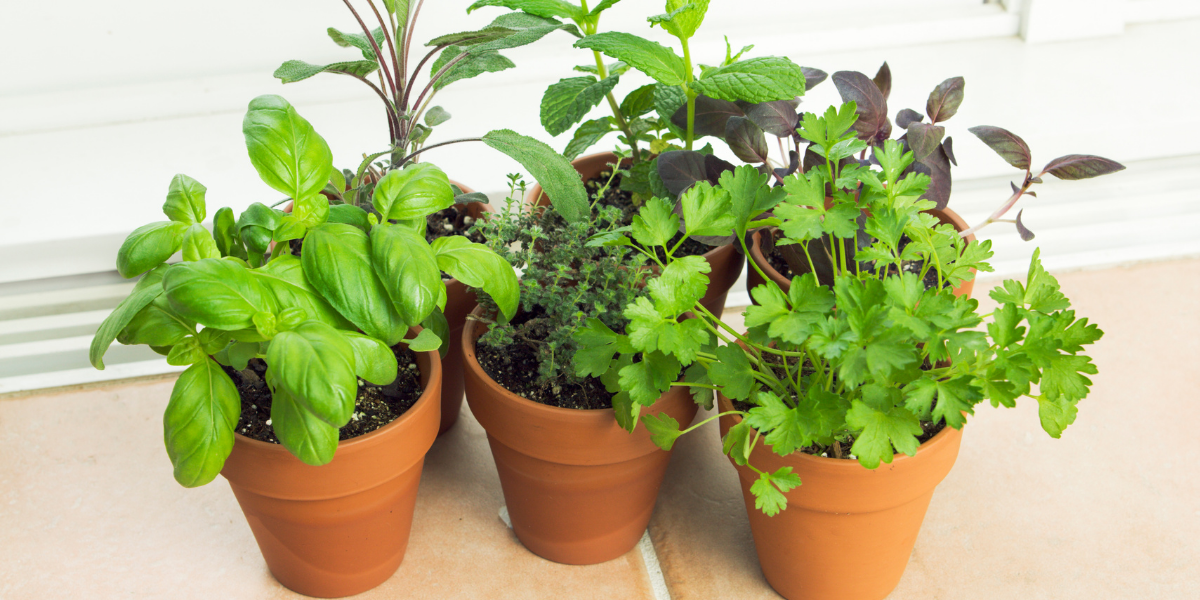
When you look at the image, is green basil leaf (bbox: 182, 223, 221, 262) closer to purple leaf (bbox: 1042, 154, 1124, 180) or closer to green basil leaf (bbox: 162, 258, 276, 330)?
green basil leaf (bbox: 162, 258, 276, 330)

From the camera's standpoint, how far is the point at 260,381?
1.02 metres

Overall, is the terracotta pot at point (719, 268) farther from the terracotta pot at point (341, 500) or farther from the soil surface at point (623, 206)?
the terracotta pot at point (341, 500)

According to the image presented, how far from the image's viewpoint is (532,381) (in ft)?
3.52

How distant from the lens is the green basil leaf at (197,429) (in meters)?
0.81

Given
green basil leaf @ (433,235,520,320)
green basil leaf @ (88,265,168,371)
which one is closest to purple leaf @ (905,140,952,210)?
green basil leaf @ (433,235,520,320)

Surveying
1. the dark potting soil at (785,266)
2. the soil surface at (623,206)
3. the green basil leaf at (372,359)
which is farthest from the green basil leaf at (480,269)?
the dark potting soil at (785,266)

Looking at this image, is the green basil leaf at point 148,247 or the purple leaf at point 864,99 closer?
the green basil leaf at point 148,247

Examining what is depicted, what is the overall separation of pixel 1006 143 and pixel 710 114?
376mm

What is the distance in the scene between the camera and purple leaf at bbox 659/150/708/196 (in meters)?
1.09

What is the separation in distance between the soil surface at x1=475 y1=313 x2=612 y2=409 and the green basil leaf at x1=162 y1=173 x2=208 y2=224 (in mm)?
353

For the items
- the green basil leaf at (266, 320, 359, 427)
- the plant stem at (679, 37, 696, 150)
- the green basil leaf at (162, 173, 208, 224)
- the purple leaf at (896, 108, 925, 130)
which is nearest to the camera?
the green basil leaf at (266, 320, 359, 427)

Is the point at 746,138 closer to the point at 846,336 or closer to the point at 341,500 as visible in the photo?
the point at 846,336

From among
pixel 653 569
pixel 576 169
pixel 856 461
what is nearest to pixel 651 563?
pixel 653 569

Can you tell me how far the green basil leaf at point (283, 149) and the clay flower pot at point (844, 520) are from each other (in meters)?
0.51
